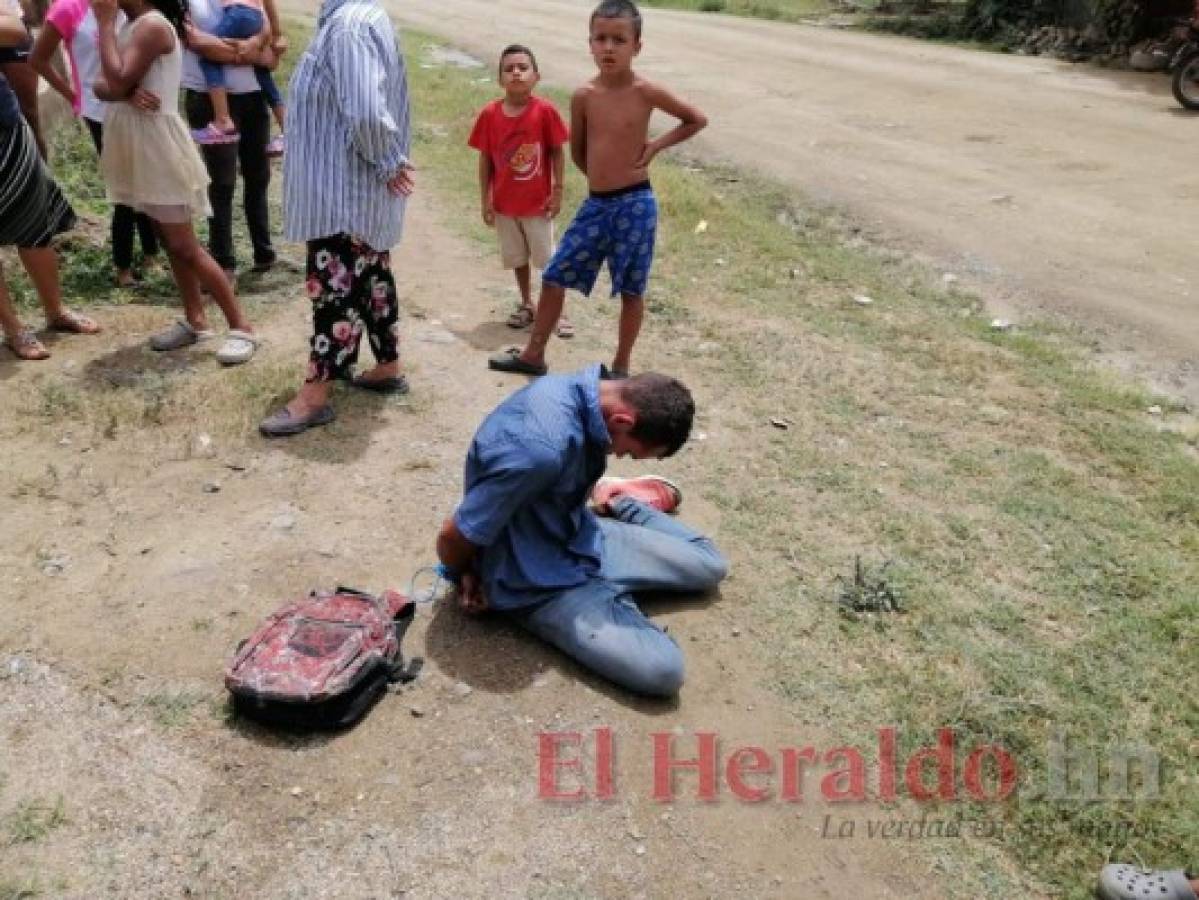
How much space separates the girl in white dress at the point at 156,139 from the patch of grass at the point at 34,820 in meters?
2.42

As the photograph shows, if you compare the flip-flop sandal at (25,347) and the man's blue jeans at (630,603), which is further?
the flip-flop sandal at (25,347)

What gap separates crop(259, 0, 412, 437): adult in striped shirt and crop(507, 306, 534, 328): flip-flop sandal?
1.26 meters

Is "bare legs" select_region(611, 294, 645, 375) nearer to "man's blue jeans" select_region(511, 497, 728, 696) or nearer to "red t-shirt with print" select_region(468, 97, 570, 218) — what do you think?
"red t-shirt with print" select_region(468, 97, 570, 218)

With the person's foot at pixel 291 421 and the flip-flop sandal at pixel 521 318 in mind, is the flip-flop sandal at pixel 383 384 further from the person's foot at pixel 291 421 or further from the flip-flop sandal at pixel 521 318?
the flip-flop sandal at pixel 521 318

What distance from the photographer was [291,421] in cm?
395

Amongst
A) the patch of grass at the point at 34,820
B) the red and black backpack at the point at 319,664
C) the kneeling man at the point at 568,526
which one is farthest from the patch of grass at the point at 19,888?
the kneeling man at the point at 568,526

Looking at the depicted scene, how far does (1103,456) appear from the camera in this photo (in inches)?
164

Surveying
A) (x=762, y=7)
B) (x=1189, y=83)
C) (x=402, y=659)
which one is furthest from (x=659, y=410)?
(x=762, y=7)

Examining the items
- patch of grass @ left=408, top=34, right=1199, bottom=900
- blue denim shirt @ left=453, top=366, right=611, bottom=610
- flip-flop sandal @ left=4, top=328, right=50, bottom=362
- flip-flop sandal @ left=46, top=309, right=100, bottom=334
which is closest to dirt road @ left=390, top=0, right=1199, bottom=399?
patch of grass @ left=408, top=34, right=1199, bottom=900

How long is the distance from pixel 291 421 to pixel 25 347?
1.38 metres

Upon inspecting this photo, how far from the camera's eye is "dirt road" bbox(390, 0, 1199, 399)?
6.03 m

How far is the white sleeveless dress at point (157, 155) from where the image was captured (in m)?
4.04

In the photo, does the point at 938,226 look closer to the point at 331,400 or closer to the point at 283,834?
the point at 331,400

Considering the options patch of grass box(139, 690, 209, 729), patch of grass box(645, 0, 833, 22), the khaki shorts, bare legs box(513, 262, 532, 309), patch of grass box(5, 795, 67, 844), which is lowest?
patch of grass box(5, 795, 67, 844)
